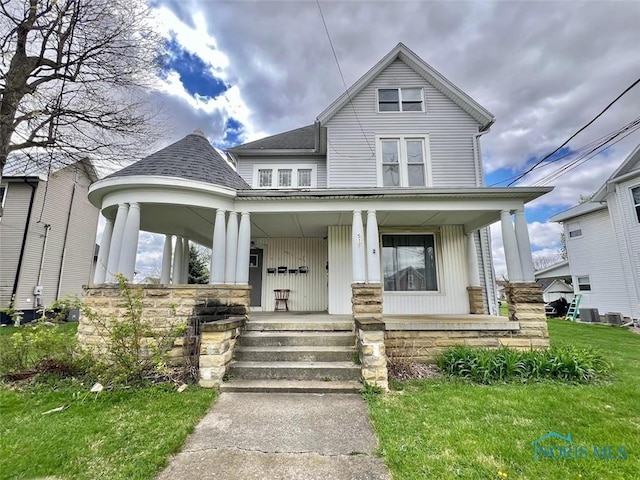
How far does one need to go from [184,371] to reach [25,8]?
360 inches

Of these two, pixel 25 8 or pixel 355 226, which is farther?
pixel 25 8

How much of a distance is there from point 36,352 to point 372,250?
6.35 meters

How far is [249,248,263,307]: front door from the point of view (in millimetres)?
8805

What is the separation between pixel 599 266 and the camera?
13750mm

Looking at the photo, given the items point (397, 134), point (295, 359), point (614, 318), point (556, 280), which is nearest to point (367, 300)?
point (295, 359)

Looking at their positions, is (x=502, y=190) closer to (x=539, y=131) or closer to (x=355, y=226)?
(x=355, y=226)

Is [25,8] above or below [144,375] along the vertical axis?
above

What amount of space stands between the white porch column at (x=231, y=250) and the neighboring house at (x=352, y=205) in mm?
21

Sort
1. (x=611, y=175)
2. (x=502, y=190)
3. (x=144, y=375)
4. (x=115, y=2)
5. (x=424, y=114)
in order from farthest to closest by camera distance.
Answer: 1. (x=611, y=175)
2. (x=424, y=114)
3. (x=115, y=2)
4. (x=502, y=190)
5. (x=144, y=375)

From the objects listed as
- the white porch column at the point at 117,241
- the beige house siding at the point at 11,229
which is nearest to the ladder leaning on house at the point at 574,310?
the white porch column at the point at 117,241

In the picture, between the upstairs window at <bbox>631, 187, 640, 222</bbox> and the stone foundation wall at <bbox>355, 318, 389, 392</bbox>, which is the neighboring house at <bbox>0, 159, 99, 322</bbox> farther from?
the upstairs window at <bbox>631, 187, 640, 222</bbox>

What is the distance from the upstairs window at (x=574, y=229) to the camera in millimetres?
14954

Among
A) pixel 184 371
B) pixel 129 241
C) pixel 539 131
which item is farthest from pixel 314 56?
pixel 539 131

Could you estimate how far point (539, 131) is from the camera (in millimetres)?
12828
